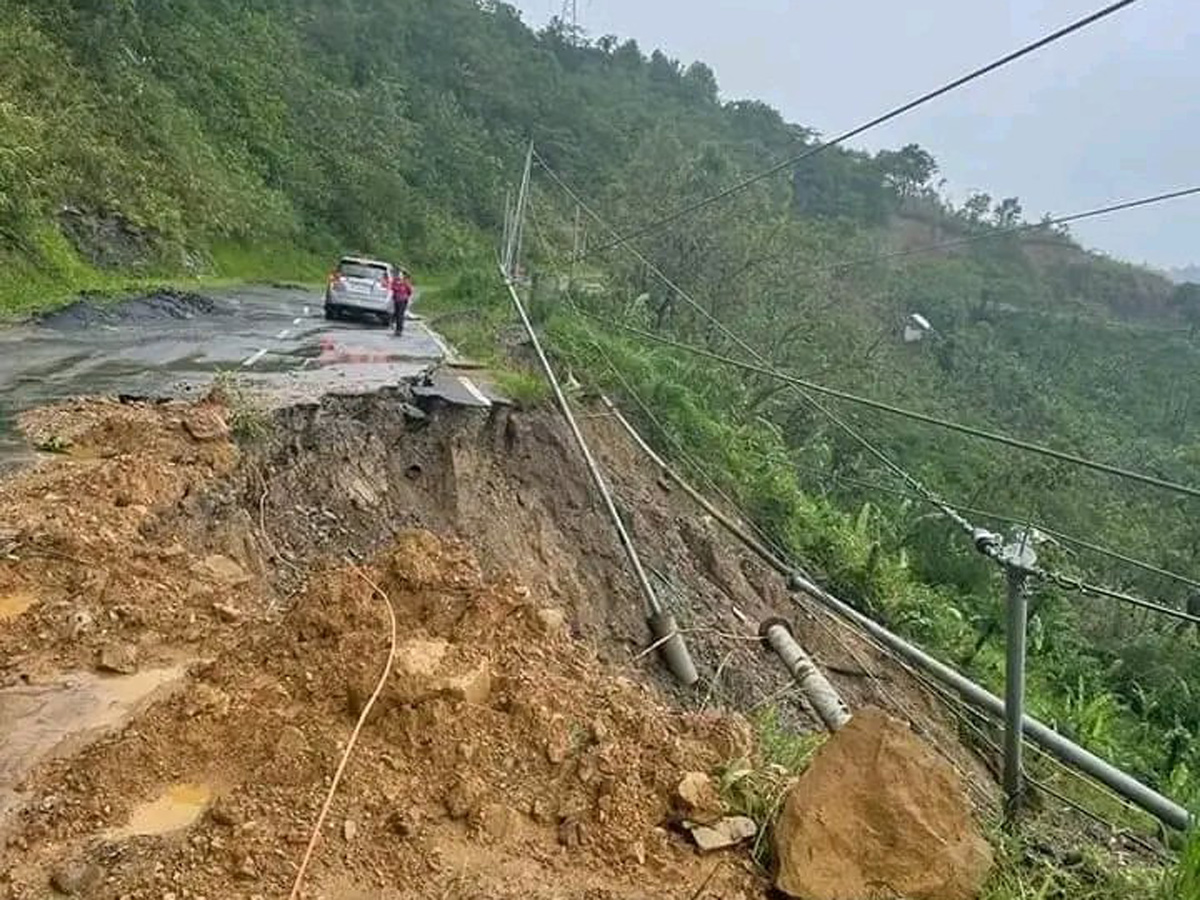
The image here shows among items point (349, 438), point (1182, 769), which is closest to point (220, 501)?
point (349, 438)

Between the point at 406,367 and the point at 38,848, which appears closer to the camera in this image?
the point at 38,848

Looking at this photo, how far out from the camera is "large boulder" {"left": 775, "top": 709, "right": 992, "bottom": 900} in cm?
324

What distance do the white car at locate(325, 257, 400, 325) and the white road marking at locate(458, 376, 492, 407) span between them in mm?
8194

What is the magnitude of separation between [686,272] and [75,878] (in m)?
26.6

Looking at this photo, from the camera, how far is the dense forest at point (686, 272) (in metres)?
18.2

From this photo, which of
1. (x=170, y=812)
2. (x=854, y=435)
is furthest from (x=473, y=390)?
(x=170, y=812)

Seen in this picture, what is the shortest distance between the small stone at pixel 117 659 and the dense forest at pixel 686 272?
4.10 metres

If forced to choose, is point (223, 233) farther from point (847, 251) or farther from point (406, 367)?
point (847, 251)

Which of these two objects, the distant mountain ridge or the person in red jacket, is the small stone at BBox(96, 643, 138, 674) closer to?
the person in red jacket

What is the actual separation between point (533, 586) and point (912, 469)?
18.2 m

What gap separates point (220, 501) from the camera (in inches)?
298

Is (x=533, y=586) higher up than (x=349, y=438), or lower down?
lower down

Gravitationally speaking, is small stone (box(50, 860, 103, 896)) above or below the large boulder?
below

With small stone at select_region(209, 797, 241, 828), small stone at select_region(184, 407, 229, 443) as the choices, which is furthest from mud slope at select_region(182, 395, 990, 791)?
small stone at select_region(209, 797, 241, 828)
